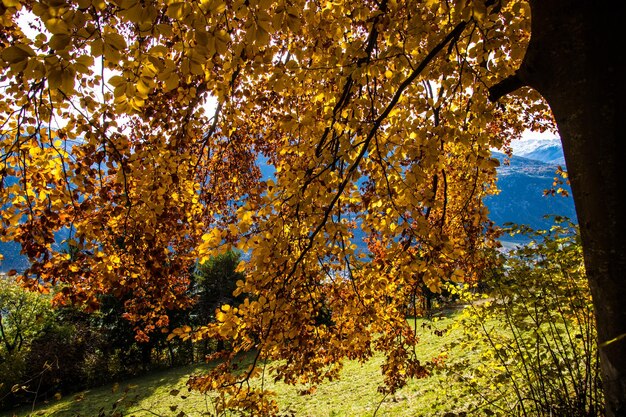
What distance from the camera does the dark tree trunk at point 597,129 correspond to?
1.68 meters

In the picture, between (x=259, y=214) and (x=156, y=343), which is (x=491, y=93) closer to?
(x=259, y=214)

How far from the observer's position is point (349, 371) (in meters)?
14.6

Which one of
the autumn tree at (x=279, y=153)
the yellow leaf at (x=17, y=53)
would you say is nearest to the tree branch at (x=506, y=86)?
the autumn tree at (x=279, y=153)

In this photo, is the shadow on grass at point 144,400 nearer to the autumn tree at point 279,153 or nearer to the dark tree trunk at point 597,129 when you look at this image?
the autumn tree at point 279,153

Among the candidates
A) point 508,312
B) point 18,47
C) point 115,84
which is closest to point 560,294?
point 508,312

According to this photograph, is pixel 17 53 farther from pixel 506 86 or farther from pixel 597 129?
pixel 506 86

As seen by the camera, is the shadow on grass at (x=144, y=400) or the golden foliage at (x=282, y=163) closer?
the golden foliage at (x=282, y=163)

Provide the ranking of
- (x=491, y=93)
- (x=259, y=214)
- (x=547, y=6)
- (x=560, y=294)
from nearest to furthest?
(x=547, y=6) < (x=491, y=93) < (x=259, y=214) < (x=560, y=294)

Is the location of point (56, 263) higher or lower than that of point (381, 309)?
higher

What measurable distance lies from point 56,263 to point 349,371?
1316cm

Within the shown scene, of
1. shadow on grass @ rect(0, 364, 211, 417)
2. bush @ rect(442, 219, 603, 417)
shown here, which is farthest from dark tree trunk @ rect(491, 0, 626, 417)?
shadow on grass @ rect(0, 364, 211, 417)

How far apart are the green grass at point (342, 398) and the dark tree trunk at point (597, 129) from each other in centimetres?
267

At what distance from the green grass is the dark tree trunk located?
105 inches

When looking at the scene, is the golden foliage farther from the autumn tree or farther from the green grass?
the green grass
